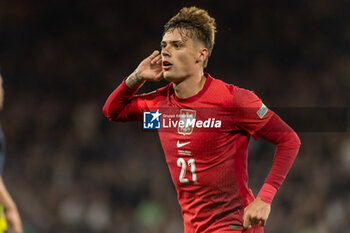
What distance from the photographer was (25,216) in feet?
24.2

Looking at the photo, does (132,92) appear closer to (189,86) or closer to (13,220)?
(189,86)

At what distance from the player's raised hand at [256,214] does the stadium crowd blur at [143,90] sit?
487 cm

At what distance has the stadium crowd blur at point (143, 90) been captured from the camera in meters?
8.09

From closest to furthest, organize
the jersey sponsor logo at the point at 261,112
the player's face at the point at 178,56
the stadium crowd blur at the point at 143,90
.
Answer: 1. the jersey sponsor logo at the point at 261,112
2. the player's face at the point at 178,56
3. the stadium crowd blur at the point at 143,90

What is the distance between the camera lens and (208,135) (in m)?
3.30

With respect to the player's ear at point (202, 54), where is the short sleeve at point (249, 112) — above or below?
below

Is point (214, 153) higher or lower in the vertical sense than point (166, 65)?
lower

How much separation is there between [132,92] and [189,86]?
411mm

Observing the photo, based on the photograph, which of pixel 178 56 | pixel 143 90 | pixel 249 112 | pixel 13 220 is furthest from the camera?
pixel 143 90

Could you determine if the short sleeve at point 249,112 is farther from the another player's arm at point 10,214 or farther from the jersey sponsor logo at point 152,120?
the another player's arm at point 10,214

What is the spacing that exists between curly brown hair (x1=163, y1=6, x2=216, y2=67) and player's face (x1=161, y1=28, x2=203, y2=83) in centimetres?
4

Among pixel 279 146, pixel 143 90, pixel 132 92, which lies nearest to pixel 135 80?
pixel 132 92

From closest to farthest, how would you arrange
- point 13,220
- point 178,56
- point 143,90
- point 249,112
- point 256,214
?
1. point 13,220
2. point 256,214
3. point 249,112
4. point 178,56
5. point 143,90

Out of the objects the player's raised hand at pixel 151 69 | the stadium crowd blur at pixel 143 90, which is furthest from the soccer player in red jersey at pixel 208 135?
the stadium crowd blur at pixel 143 90
